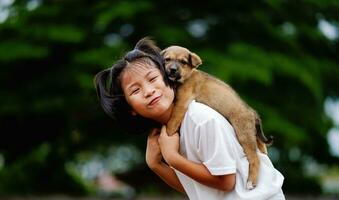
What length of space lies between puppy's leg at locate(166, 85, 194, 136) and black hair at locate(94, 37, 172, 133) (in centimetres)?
10

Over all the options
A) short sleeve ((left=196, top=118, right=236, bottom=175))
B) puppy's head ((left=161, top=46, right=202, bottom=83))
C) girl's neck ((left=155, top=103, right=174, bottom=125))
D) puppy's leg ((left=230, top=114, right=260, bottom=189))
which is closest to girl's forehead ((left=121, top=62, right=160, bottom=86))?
girl's neck ((left=155, top=103, right=174, bottom=125))

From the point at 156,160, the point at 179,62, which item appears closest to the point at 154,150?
the point at 156,160

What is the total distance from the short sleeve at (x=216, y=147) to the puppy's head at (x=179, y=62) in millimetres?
742

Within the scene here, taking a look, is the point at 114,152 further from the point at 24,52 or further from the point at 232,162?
the point at 232,162

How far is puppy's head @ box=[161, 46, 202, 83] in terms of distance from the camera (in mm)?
3283

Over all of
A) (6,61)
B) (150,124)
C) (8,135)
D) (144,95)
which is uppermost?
(144,95)

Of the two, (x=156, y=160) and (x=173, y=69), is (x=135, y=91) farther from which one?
(x=173, y=69)

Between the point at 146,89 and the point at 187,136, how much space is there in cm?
23

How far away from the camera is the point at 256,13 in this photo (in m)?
9.02

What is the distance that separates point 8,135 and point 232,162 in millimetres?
7950

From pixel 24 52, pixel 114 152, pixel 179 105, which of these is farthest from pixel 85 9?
pixel 179 105

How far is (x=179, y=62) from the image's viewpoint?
3.37m

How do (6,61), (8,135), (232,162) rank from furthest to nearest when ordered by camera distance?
1. (8,135)
2. (6,61)
3. (232,162)

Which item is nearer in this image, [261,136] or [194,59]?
[261,136]
